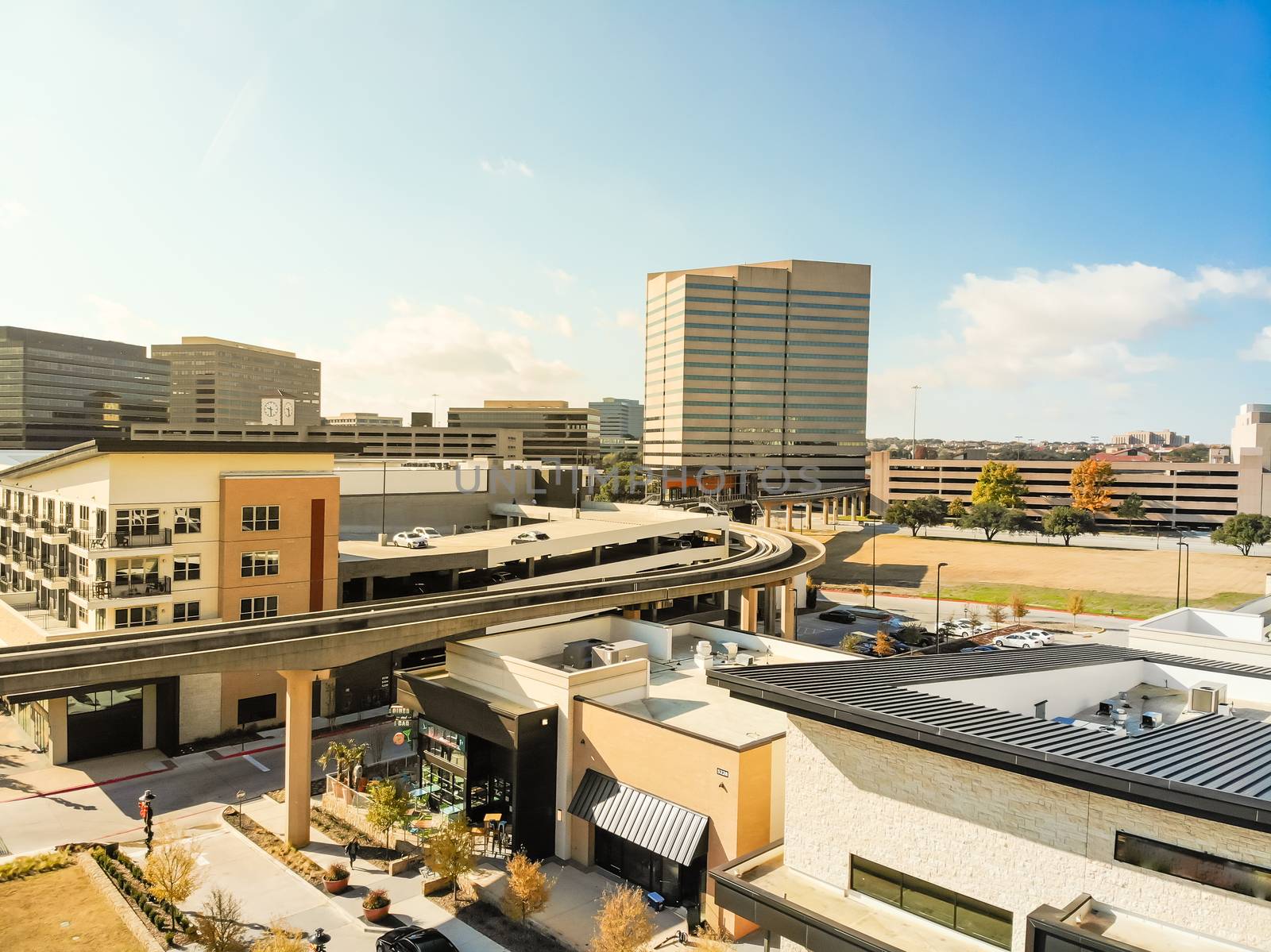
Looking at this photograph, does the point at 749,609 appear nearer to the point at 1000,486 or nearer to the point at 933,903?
the point at 933,903

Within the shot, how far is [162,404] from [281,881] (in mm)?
182786

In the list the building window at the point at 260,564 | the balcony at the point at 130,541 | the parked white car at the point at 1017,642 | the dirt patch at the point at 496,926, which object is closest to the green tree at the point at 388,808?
the dirt patch at the point at 496,926

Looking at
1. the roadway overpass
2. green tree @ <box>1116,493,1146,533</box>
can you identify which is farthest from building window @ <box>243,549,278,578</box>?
green tree @ <box>1116,493,1146,533</box>

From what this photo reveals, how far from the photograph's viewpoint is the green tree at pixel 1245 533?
347 ft

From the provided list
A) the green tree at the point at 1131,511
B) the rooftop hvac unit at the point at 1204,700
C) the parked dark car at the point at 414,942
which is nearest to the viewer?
the rooftop hvac unit at the point at 1204,700

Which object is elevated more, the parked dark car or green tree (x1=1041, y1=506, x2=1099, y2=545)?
green tree (x1=1041, y1=506, x2=1099, y2=545)

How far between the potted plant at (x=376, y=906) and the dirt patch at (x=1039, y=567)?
254ft

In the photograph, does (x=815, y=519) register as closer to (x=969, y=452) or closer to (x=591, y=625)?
(x=969, y=452)

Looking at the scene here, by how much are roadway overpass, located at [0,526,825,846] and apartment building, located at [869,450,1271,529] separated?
13164 cm

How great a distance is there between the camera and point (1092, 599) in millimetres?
82000

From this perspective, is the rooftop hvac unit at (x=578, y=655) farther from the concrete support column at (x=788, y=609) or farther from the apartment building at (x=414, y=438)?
the apartment building at (x=414, y=438)

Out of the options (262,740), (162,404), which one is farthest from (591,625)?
(162,404)

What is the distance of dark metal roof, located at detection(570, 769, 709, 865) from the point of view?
22859mm

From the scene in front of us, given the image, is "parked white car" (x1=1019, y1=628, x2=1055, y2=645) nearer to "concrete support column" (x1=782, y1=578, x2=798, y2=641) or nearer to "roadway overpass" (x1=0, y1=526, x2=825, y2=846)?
"concrete support column" (x1=782, y1=578, x2=798, y2=641)
